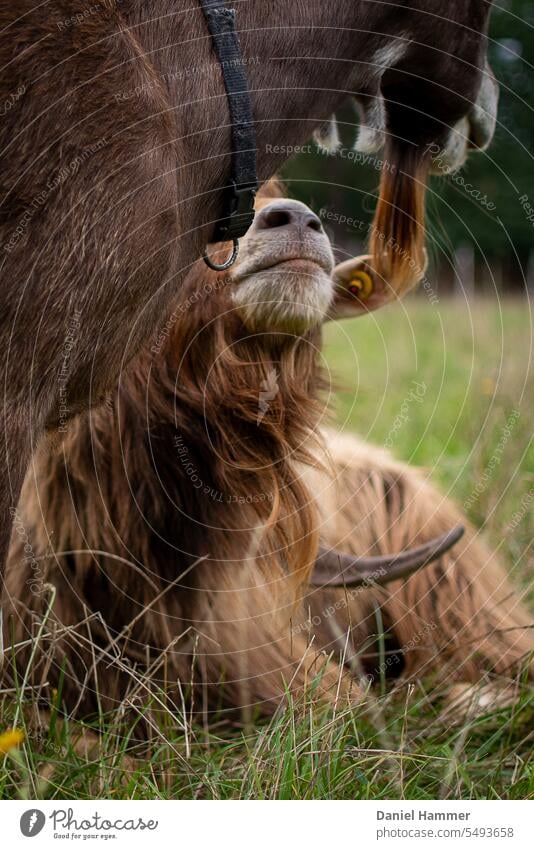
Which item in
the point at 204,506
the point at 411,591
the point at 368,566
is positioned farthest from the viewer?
the point at 411,591

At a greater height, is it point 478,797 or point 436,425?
point 436,425

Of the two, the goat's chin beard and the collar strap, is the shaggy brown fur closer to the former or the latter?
the goat's chin beard

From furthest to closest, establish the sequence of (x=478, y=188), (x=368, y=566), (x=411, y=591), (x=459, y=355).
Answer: (x=478, y=188)
(x=459, y=355)
(x=411, y=591)
(x=368, y=566)

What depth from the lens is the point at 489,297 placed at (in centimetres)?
773

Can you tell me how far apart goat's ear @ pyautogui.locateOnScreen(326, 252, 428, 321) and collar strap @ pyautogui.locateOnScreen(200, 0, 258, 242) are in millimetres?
823

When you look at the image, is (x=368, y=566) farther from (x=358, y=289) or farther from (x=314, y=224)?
(x=314, y=224)

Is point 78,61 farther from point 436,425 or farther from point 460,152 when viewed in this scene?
point 436,425

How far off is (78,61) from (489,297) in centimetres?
645

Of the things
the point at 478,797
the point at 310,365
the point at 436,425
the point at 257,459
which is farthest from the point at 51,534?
the point at 436,425

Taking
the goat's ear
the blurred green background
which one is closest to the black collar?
the blurred green background

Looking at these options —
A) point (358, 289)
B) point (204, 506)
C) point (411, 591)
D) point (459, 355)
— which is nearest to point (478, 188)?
point (459, 355)

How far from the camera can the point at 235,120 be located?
5.90ft
